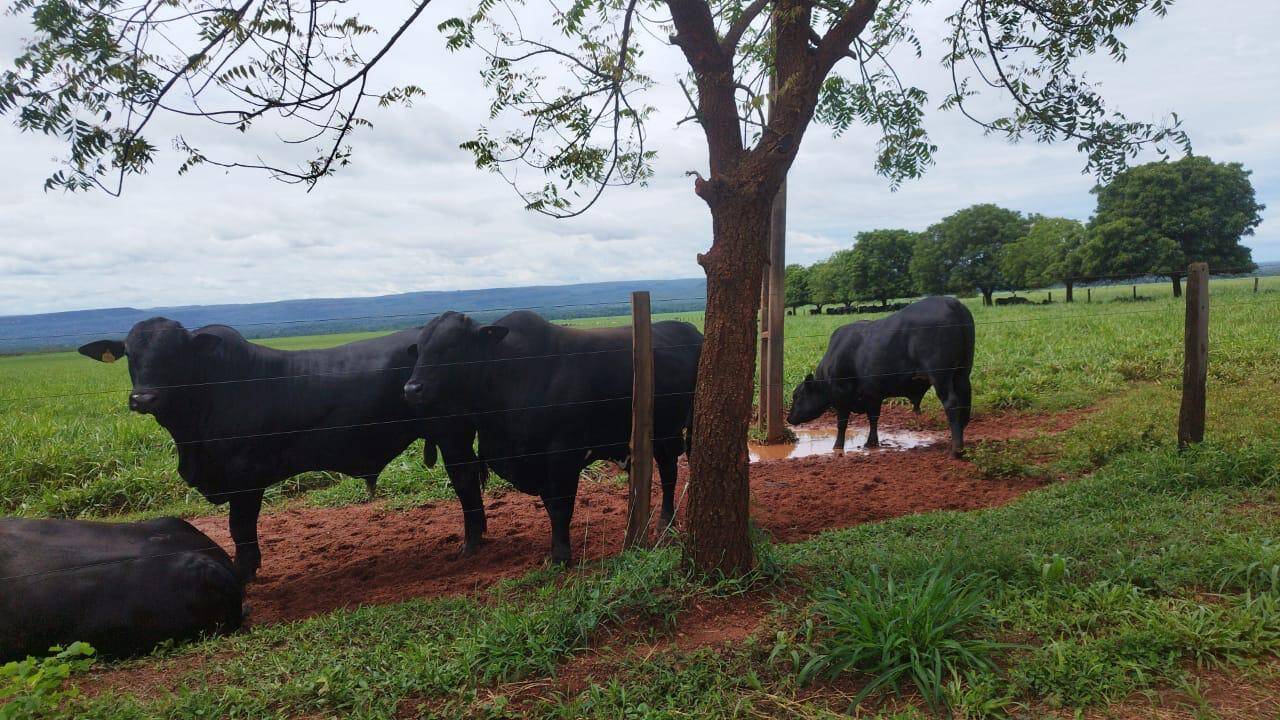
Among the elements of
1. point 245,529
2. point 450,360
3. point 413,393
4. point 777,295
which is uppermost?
point 777,295

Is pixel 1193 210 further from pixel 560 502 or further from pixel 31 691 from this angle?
pixel 31 691

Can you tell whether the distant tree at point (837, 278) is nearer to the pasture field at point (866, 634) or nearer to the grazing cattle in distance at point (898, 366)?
the grazing cattle in distance at point (898, 366)

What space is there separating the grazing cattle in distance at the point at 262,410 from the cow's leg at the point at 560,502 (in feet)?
3.12

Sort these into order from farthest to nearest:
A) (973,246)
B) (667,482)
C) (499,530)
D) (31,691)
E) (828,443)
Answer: (973,246) → (828,443) → (499,530) → (667,482) → (31,691)

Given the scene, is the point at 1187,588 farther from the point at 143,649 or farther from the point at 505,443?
A: the point at 143,649

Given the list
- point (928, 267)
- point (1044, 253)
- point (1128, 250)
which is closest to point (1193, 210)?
point (1128, 250)

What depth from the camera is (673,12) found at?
411cm

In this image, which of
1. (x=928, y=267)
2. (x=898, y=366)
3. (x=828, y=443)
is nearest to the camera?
(x=898, y=366)

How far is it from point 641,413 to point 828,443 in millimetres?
5645

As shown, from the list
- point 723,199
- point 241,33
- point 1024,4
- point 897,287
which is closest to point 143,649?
point 241,33

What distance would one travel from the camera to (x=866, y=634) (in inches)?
131

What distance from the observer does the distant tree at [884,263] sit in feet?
97.6

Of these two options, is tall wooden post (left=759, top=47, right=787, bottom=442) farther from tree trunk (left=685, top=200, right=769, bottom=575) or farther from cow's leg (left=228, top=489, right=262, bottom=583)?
cow's leg (left=228, top=489, right=262, bottom=583)

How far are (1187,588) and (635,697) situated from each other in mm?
2988
